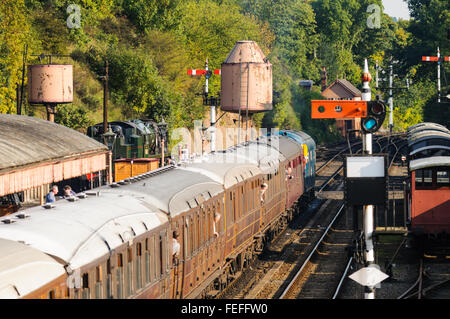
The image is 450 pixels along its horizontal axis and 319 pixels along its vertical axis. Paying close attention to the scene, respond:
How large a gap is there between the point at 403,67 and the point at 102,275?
71.5 m

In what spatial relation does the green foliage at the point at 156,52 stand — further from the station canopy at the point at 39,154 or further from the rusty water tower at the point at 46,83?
the station canopy at the point at 39,154

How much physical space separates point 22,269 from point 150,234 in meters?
4.40

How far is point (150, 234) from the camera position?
13.2 meters

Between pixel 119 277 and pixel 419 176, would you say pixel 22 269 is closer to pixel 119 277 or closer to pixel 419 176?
pixel 119 277

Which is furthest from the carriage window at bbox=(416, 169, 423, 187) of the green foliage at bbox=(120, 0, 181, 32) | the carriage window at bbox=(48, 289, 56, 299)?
the green foliage at bbox=(120, 0, 181, 32)

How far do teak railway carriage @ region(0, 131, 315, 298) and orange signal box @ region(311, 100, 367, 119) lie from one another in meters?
3.43

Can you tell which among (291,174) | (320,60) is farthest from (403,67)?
(291,174)

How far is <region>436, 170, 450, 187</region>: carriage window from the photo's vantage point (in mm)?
23516

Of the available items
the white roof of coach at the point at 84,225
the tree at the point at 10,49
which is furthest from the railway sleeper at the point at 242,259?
the tree at the point at 10,49

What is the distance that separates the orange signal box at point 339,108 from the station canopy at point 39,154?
30.6 feet

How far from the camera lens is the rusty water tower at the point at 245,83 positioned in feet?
133

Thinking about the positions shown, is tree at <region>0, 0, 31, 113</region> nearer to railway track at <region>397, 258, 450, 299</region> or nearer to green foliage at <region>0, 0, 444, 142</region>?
green foliage at <region>0, 0, 444, 142</region>

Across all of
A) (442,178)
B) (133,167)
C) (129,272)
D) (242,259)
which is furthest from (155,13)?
(129,272)
